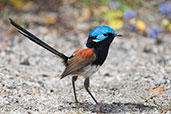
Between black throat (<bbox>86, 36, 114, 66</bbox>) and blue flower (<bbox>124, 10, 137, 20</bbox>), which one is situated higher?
blue flower (<bbox>124, 10, 137, 20</bbox>)

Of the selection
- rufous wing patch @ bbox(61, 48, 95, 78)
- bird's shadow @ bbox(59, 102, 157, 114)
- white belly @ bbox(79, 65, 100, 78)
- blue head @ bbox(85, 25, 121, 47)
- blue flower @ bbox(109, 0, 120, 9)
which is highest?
blue flower @ bbox(109, 0, 120, 9)

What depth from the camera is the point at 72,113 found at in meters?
3.59

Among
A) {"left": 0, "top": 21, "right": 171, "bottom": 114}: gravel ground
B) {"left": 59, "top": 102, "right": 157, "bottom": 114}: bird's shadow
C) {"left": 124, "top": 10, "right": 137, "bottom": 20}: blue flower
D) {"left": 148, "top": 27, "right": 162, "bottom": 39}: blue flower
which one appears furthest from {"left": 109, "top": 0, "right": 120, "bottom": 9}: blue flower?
{"left": 59, "top": 102, "right": 157, "bottom": 114}: bird's shadow

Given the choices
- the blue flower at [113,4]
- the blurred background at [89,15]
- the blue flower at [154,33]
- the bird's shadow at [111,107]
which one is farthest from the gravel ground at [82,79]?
the blue flower at [113,4]

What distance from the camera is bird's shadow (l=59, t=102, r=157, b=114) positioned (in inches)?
146

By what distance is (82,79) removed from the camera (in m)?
5.34

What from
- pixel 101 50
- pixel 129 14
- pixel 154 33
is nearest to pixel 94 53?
pixel 101 50

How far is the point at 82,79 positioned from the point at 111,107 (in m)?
1.56

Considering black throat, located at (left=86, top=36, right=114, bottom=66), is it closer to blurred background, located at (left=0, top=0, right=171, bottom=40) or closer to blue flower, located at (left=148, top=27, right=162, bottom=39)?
blurred background, located at (left=0, top=0, right=171, bottom=40)

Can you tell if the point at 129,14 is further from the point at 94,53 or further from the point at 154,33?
the point at 94,53

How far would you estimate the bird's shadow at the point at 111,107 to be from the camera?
3703 millimetres

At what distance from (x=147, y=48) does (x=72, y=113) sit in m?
3.58

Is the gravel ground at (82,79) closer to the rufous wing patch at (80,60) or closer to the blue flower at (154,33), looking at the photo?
the blue flower at (154,33)

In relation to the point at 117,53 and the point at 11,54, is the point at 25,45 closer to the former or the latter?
the point at 11,54
